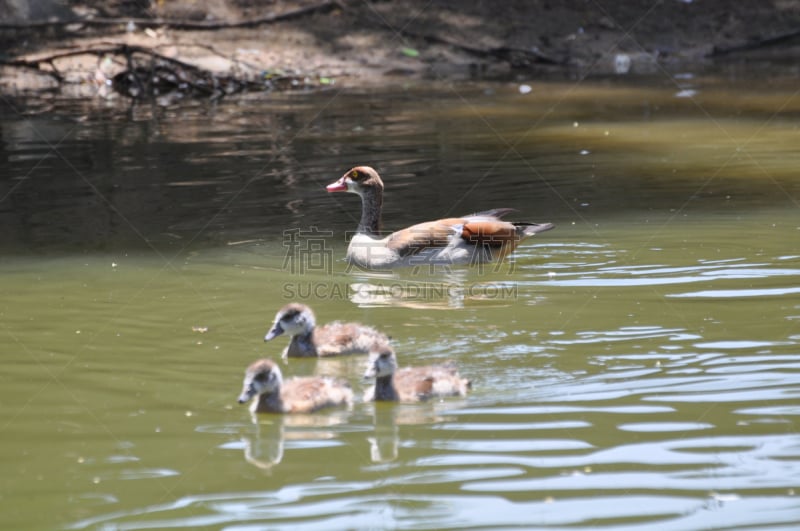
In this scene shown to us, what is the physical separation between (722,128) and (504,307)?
25.8 ft

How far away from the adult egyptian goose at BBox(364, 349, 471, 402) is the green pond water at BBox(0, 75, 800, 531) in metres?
0.09

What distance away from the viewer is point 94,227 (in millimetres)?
10461

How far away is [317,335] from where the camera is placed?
708 centimetres

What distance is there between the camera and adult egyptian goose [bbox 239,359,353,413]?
19.2ft

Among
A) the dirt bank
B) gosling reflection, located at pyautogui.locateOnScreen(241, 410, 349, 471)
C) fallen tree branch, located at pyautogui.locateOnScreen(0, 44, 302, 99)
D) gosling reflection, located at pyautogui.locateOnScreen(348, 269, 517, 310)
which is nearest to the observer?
gosling reflection, located at pyautogui.locateOnScreen(241, 410, 349, 471)

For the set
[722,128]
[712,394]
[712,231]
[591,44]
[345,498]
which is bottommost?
[345,498]

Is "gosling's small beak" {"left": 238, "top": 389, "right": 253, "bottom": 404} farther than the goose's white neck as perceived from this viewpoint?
No

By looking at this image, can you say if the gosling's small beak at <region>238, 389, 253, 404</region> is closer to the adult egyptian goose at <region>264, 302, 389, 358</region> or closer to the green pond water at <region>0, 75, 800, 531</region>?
the green pond water at <region>0, 75, 800, 531</region>

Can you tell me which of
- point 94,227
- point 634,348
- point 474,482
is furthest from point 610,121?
point 474,482

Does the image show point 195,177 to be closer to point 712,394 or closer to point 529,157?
point 529,157

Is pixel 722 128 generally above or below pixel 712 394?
above

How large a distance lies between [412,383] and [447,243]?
10.2 ft

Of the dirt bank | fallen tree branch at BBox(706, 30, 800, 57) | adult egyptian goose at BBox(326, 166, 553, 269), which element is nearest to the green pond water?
adult egyptian goose at BBox(326, 166, 553, 269)

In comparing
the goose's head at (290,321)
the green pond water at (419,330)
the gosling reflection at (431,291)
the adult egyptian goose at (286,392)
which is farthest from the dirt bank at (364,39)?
the adult egyptian goose at (286,392)
